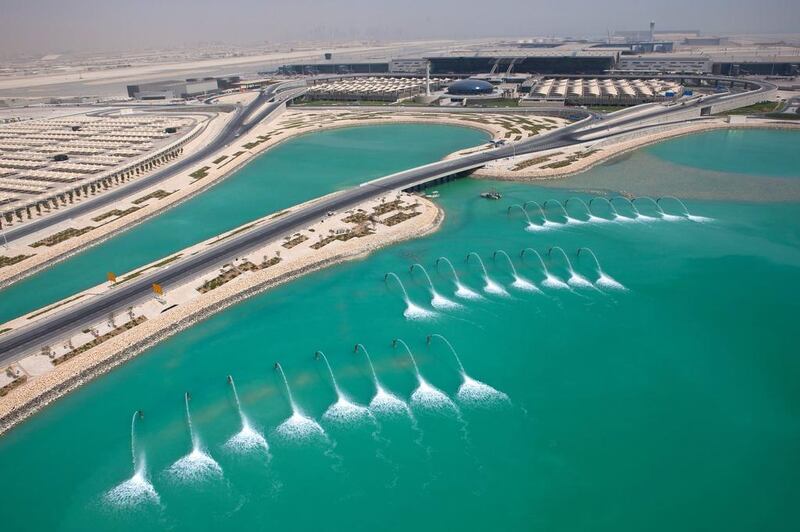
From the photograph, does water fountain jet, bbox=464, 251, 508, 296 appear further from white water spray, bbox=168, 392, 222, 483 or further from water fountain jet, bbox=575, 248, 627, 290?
white water spray, bbox=168, 392, 222, 483

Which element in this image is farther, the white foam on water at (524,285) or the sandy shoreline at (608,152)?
the sandy shoreline at (608,152)

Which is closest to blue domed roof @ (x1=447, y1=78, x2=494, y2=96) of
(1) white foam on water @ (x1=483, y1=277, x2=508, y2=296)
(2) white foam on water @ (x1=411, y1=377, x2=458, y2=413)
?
(1) white foam on water @ (x1=483, y1=277, x2=508, y2=296)

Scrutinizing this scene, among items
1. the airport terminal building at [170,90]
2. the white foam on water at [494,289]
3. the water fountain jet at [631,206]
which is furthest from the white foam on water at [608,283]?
the airport terminal building at [170,90]

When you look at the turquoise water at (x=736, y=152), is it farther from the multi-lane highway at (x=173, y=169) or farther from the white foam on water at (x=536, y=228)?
the multi-lane highway at (x=173, y=169)

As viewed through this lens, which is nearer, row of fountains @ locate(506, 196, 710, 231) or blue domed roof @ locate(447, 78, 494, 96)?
row of fountains @ locate(506, 196, 710, 231)

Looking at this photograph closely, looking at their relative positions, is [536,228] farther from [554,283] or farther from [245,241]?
[245,241]

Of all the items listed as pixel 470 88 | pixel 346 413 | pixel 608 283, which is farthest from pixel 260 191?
pixel 470 88

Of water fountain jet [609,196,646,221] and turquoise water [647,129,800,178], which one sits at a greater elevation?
turquoise water [647,129,800,178]

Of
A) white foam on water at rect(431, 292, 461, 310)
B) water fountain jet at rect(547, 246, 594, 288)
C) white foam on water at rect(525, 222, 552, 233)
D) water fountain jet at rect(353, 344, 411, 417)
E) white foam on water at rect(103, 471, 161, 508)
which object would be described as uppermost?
white foam on water at rect(525, 222, 552, 233)
